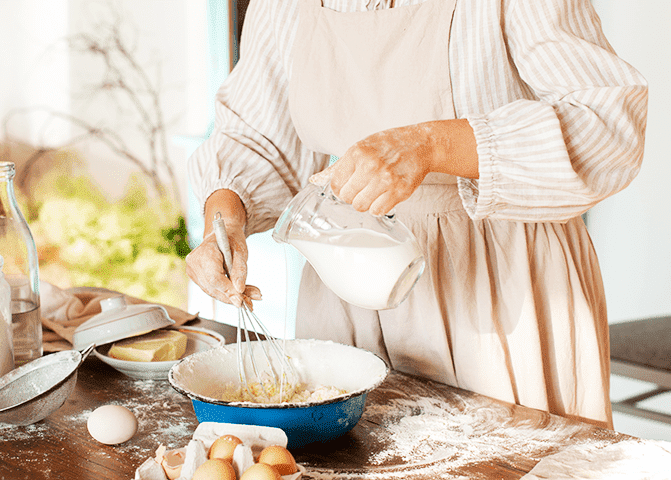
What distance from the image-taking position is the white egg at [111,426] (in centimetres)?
72

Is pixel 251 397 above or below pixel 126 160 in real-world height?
below

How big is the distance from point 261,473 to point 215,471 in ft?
0.14

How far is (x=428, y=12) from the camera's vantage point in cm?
97

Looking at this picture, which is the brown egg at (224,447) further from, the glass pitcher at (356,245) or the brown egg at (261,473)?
the glass pitcher at (356,245)

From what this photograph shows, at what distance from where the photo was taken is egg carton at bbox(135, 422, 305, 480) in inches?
22.5

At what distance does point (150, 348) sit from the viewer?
0.99 m

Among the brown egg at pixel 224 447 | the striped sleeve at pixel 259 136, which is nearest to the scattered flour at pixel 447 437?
the brown egg at pixel 224 447

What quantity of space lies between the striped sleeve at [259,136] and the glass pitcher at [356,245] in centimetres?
38

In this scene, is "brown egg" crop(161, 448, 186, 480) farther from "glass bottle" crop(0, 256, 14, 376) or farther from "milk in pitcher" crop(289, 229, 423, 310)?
"glass bottle" crop(0, 256, 14, 376)

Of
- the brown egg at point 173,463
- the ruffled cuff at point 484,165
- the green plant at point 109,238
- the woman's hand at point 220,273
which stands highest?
the ruffled cuff at point 484,165

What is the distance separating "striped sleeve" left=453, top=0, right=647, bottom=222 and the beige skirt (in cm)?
18

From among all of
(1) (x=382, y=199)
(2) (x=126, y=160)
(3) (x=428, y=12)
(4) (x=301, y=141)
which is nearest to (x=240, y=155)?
(4) (x=301, y=141)

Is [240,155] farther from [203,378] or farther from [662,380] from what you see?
[662,380]

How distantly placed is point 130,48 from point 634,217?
2.51 metres
